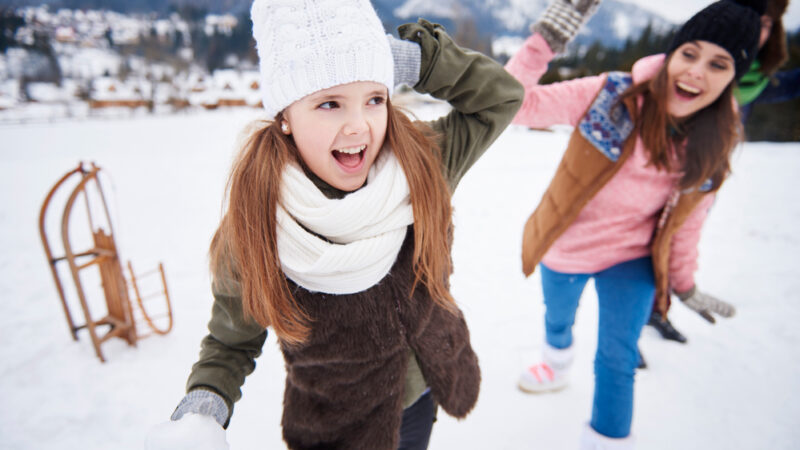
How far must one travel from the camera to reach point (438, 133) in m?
1.28

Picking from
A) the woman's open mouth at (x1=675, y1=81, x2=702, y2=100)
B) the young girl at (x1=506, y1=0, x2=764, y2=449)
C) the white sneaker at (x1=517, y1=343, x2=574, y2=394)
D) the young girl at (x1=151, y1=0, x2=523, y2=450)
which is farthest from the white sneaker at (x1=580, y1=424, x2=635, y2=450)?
the woman's open mouth at (x1=675, y1=81, x2=702, y2=100)

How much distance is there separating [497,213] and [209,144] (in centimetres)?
902

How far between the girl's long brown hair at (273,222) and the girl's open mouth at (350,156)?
10 cm

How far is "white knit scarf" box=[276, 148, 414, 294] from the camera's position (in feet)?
3.24

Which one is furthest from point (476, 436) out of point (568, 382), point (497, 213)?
point (497, 213)

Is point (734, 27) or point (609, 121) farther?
point (609, 121)

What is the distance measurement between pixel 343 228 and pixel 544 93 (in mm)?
1133

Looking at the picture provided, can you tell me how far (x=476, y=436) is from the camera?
2.04 meters

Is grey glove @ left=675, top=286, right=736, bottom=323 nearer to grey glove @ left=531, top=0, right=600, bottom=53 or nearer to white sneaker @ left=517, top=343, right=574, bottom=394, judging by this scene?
white sneaker @ left=517, top=343, right=574, bottom=394

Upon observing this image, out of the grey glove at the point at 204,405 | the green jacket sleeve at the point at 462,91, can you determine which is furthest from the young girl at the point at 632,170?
the grey glove at the point at 204,405

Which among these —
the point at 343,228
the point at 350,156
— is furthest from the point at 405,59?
the point at 343,228

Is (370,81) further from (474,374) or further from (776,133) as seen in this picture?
(776,133)

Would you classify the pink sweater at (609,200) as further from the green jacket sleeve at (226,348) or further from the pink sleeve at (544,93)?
the green jacket sleeve at (226,348)

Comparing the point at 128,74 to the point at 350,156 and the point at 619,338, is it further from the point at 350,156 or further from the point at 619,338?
the point at 619,338
